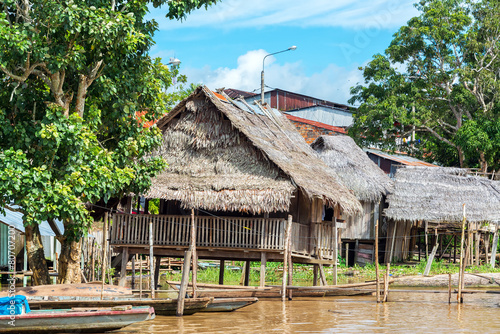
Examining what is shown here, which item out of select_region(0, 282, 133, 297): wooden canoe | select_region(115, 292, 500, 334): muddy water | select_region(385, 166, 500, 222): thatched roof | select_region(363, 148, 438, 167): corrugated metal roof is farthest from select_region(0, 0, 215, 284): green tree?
select_region(363, 148, 438, 167): corrugated metal roof

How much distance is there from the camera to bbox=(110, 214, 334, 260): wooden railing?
51.8 feet

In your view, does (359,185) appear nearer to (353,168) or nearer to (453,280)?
(353,168)

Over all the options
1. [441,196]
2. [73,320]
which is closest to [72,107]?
[73,320]

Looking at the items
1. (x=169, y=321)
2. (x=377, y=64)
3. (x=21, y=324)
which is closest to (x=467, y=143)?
(x=377, y=64)

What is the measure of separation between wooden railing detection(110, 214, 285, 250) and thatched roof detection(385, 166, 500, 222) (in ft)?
29.4

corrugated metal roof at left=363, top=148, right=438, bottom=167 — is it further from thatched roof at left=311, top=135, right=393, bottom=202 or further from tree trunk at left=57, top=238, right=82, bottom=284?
tree trunk at left=57, top=238, right=82, bottom=284

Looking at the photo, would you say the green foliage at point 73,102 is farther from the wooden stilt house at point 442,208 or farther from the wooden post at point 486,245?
the wooden post at point 486,245

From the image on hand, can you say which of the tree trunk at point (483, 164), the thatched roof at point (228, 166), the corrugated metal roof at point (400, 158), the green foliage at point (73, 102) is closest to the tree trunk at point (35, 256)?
the green foliage at point (73, 102)

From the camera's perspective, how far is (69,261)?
13.3 metres

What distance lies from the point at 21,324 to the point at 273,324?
15.5 feet

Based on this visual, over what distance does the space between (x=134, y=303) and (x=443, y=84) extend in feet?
73.7

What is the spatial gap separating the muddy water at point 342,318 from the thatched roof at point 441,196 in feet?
22.2

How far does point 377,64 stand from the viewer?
101ft

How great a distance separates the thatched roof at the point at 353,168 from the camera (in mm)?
24594
